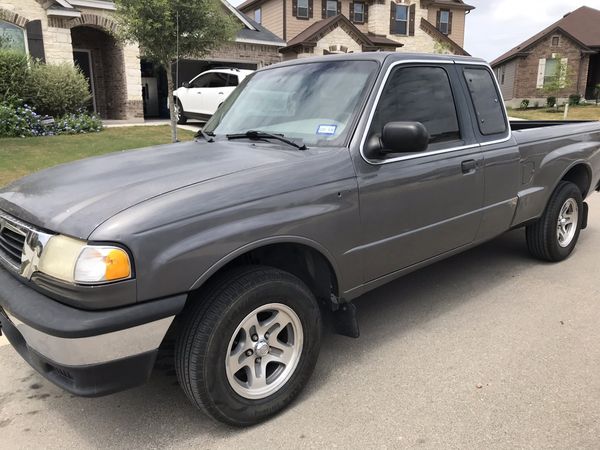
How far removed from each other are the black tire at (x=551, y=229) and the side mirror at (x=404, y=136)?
96.4 inches

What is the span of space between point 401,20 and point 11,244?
31.6 m

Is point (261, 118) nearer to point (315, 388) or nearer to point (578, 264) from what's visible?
point (315, 388)

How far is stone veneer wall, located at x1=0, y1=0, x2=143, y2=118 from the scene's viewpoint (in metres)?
15.7

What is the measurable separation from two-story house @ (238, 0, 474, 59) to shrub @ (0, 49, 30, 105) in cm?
1409

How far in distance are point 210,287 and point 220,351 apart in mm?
312

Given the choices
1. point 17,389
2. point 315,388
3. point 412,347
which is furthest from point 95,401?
point 412,347

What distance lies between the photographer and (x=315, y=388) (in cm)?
306

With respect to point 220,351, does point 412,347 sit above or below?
below

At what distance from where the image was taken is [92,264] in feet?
7.16

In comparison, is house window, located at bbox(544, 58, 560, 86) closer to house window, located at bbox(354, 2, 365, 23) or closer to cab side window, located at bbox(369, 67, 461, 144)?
house window, located at bbox(354, 2, 365, 23)

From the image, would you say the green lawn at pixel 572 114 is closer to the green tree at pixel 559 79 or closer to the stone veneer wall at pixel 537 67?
the green tree at pixel 559 79

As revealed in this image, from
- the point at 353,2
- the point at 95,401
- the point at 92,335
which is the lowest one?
the point at 95,401

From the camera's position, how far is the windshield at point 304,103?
3225 mm

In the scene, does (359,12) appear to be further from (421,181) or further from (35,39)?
(421,181)
